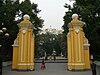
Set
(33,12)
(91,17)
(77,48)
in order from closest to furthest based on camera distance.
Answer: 1. (77,48)
2. (91,17)
3. (33,12)

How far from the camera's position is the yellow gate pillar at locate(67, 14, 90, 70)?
28.4 m

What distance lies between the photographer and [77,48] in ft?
93.6

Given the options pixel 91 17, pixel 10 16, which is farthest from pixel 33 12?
pixel 91 17

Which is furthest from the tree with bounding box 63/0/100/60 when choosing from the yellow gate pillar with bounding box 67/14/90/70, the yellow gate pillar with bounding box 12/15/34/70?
the yellow gate pillar with bounding box 12/15/34/70

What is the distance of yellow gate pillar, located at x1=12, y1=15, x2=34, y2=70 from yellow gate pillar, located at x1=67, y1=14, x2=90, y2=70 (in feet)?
14.9

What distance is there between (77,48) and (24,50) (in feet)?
19.9

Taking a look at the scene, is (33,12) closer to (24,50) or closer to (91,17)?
(91,17)

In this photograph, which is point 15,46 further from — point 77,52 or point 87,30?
point 87,30

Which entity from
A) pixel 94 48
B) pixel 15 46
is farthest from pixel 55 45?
pixel 15 46

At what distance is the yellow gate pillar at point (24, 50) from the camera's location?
28.4m

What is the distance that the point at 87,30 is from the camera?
37094 millimetres

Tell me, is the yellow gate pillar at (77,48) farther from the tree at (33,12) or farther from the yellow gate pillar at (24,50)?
the tree at (33,12)

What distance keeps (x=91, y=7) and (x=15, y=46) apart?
504 inches

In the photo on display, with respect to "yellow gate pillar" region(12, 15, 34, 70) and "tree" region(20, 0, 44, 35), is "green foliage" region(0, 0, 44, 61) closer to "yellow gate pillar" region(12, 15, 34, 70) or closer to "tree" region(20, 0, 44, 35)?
"tree" region(20, 0, 44, 35)
